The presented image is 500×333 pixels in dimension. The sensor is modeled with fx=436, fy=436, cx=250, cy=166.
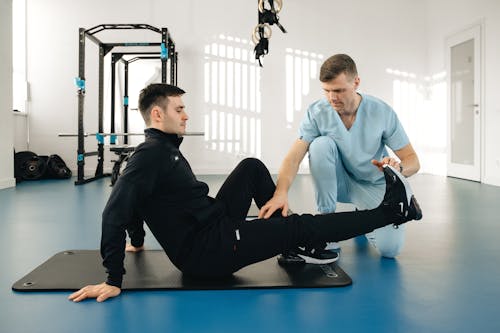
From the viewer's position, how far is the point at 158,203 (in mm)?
1460

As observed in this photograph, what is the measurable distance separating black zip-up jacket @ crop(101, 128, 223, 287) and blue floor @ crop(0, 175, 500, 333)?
16 cm

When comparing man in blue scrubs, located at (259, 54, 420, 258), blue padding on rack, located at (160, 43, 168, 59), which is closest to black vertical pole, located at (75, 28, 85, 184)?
blue padding on rack, located at (160, 43, 168, 59)

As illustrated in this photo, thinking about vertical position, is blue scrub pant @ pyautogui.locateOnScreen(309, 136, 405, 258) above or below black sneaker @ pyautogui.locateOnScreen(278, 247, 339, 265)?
above

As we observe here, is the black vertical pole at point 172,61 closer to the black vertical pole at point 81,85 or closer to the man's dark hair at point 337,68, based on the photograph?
the black vertical pole at point 81,85

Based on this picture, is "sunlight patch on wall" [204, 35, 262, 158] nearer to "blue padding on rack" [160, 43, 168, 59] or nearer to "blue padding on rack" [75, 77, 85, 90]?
"blue padding on rack" [160, 43, 168, 59]

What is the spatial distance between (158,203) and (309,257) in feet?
2.18

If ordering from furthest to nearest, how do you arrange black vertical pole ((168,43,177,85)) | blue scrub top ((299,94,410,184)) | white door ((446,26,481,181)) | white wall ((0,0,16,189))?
white door ((446,26,481,181)) < black vertical pole ((168,43,177,85)) < white wall ((0,0,16,189)) < blue scrub top ((299,94,410,184))

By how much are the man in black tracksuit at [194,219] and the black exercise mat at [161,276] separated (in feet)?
0.26

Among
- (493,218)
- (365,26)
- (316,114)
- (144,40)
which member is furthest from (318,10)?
(316,114)

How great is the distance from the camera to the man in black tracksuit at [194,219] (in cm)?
139

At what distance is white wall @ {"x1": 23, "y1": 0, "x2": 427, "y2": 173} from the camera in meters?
6.34

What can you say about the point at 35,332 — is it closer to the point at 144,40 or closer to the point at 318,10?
the point at 144,40

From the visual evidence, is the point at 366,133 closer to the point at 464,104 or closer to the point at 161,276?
the point at 161,276

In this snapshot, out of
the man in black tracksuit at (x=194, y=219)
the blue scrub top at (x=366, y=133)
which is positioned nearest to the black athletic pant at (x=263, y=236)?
the man in black tracksuit at (x=194, y=219)
